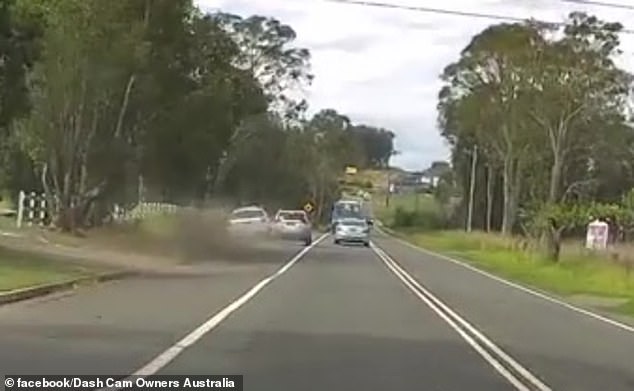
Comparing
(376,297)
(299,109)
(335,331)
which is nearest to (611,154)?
(299,109)

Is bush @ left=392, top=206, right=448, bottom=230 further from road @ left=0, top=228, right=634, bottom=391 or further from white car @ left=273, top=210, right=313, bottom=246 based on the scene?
road @ left=0, top=228, right=634, bottom=391

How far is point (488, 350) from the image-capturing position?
18094 millimetres

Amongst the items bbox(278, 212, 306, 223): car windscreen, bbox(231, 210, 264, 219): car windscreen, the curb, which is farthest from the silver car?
Result: the curb

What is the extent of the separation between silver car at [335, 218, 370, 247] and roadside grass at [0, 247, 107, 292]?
38.2 metres

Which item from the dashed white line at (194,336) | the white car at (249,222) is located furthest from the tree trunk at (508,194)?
the dashed white line at (194,336)

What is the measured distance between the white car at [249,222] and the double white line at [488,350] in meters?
28.0

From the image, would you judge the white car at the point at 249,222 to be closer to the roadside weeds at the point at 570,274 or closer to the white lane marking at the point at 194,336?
the roadside weeds at the point at 570,274

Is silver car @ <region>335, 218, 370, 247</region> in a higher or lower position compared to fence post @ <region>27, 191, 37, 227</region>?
lower

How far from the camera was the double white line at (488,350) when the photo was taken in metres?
14.6

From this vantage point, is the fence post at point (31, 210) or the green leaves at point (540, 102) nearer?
the fence post at point (31, 210)

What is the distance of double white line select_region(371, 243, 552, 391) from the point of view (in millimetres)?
14602

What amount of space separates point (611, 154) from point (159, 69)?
45609 mm

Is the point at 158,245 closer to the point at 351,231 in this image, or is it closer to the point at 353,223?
the point at 351,231

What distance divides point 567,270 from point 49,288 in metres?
26.2
